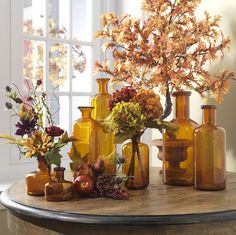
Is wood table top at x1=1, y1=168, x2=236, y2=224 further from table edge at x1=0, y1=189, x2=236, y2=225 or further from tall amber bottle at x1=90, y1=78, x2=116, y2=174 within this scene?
tall amber bottle at x1=90, y1=78, x2=116, y2=174

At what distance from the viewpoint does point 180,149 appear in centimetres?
158

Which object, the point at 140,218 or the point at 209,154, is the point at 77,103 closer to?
the point at 209,154

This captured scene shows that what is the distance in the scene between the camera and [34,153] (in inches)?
52.8

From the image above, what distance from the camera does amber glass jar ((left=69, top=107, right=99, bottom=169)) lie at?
154 cm

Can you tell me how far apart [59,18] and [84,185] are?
137cm

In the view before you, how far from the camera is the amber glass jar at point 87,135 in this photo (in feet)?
5.04

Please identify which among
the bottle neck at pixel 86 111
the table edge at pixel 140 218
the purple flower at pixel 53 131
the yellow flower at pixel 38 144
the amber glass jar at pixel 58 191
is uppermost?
the bottle neck at pixel 86 111

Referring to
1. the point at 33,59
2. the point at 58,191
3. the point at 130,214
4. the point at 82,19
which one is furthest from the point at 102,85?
the point at 82,19

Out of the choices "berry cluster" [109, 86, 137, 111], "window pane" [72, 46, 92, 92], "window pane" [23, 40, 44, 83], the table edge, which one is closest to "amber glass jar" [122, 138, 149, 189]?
"berry cluster" [109, 86, 137, 111]

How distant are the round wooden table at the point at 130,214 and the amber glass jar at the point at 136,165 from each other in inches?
3.3

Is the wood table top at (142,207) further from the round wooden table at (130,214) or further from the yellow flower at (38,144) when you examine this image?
the yellow flower at (38,144)

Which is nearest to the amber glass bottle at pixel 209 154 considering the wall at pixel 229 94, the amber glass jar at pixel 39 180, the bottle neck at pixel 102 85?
the bottle neck at pixel 102 85

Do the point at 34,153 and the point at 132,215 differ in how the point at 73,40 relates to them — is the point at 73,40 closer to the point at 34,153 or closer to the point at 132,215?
the point at 34,153

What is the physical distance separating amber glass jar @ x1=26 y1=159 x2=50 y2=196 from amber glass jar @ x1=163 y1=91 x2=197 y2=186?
1.39ft
